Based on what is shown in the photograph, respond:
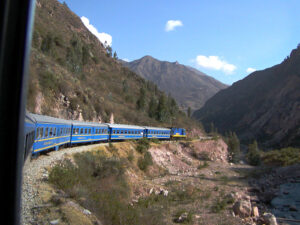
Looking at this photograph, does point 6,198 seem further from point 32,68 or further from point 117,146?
point 32,68

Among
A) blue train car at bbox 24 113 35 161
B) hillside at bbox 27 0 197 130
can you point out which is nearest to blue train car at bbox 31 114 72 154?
blue train car at bbox 24 113 35 161

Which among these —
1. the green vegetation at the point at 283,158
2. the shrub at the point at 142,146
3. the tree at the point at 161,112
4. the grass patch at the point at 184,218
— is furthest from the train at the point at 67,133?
the green vegetation at the point at 283,158

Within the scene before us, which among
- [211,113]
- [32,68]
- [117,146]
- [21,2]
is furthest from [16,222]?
[211,113]

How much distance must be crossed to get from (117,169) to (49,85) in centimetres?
1563

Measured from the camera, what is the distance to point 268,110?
107688 millimetres

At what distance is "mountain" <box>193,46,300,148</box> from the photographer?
8825cm

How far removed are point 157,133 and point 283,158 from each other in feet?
101

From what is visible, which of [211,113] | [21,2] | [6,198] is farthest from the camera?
[211,113]

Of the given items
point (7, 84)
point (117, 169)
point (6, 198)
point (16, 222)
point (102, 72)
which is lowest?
point (117, 169)

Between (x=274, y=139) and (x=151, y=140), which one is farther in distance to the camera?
(x=274, y=139)

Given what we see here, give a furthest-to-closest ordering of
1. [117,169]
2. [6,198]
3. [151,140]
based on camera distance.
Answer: [151,140], [117,169], [6,198]

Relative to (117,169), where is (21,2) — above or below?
above

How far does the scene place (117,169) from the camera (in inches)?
699

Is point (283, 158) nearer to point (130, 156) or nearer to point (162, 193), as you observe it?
point (130, 156)
